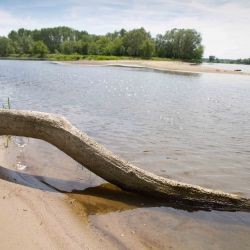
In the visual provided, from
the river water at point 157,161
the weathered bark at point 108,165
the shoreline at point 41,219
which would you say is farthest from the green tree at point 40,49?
the shoreline at point 41,219

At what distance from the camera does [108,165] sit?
6.87 m

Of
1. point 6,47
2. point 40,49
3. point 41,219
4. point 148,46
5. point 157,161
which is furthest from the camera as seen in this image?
point 6,47

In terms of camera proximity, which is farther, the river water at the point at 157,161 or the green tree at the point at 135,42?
the green tree at the point at 135,42

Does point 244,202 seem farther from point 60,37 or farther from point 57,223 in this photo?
point 60,37

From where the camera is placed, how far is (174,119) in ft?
52.4

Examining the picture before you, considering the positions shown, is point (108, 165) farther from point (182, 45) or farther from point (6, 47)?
point (6, 47)

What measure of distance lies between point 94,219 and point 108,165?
50.9 inches

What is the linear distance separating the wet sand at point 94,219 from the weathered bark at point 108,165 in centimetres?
24

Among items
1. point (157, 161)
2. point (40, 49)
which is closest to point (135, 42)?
point (40, 49)

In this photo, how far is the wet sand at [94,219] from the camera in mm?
4840

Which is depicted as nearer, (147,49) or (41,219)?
(41,219)

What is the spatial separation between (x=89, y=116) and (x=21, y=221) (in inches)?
427

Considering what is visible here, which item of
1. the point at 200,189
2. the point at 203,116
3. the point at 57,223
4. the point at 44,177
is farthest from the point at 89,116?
the point at 57,223

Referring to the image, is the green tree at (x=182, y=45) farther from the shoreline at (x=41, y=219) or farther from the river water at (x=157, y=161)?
the shoreline at (x=41, y=219)
